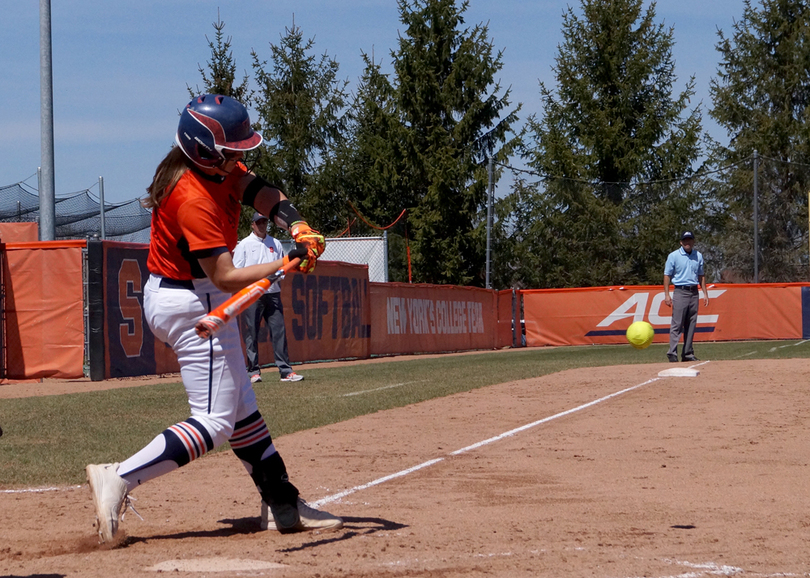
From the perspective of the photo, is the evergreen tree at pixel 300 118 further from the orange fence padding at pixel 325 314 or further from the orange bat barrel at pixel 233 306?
the orange bat barrel at pixel 233 306

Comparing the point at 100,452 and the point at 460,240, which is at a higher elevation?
the point at 460,240

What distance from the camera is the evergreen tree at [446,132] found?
3488 centimetres

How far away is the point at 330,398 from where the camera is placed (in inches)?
414

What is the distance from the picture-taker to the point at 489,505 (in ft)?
16.8

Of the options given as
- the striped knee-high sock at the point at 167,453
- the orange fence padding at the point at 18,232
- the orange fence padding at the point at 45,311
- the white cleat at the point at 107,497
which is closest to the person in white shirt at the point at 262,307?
the orange fence padding at the point at 45,311

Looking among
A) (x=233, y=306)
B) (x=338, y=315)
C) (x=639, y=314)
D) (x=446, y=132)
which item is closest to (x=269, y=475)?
(x=233, y=306)

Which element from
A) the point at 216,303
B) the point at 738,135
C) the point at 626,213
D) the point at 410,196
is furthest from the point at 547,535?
the point at 738,135

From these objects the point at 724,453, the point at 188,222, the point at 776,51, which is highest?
the point at 776,51

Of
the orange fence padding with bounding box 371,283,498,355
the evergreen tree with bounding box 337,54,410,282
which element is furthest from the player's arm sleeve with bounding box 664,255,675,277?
the evergreen tree with bounding box 337,54,410,282

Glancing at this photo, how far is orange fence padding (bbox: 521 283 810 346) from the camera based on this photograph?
25.9 metres

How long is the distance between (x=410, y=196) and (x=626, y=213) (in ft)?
29.9

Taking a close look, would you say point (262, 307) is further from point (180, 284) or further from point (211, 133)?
point (211, 133)

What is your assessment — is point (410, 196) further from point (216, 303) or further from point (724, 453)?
point (216, 303)

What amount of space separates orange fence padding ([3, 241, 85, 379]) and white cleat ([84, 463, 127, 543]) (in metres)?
10.2
